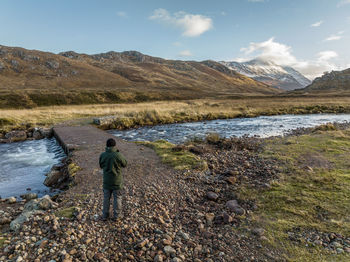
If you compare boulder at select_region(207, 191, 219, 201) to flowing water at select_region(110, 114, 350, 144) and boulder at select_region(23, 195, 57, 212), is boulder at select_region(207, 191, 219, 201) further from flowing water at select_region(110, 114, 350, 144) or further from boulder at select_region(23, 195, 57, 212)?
flowing water at select_region(110, 114, 350, 144)

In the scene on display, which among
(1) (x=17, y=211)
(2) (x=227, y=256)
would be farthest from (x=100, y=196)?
(2) (x=227, y=256)

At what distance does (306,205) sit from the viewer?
23.2 feet

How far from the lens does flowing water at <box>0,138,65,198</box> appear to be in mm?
10797

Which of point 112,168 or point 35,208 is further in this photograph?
point 35,208

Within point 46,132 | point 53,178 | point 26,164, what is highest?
point 46,132

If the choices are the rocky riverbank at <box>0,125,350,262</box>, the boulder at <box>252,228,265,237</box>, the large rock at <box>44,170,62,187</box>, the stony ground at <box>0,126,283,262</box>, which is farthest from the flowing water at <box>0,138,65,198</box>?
the boulder at <box>252,228,265,237</box>

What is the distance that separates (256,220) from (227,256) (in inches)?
71.5

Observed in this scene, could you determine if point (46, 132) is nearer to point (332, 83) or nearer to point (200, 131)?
point (200, 131)

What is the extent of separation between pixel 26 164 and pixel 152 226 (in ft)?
41.5

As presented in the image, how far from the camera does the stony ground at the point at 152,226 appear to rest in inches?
198

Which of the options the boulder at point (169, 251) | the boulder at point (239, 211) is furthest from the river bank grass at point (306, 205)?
the boulder at point (169, 251)

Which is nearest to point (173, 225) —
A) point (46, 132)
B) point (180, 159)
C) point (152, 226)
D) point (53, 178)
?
point (152, 226)

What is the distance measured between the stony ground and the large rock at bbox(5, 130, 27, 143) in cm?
1648

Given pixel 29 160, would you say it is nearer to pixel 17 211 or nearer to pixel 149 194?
pixel 17 211
